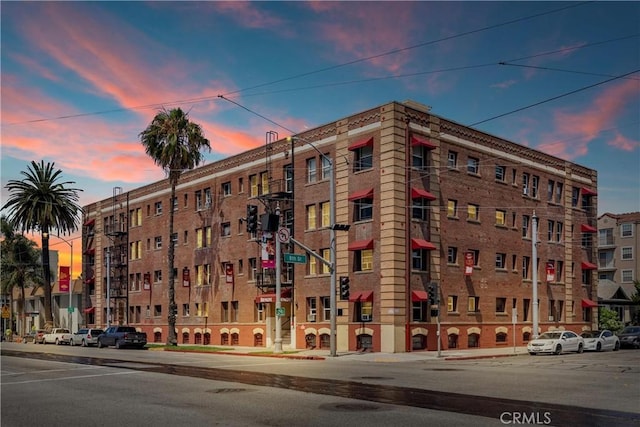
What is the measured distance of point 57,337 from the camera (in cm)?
6297

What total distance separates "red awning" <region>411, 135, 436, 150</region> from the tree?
32433 mm

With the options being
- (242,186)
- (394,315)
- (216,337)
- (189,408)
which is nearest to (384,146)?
(394,315)

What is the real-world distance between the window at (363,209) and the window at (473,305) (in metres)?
9.13

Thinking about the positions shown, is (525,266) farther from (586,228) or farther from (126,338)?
(126,338)

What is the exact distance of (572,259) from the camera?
54312 mm

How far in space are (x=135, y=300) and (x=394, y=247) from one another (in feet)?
116

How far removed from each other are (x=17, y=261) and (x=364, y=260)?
59.6 m

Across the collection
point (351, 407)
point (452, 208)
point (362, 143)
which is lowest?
point (351, 407)

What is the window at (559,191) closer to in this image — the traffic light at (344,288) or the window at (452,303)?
the window at (452,303)

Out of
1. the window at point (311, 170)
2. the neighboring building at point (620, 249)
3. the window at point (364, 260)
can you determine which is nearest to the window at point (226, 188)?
the window at point (311, 170)

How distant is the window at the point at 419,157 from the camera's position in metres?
40.9

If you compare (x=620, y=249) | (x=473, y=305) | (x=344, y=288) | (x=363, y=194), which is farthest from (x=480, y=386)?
(x=620, y=249)

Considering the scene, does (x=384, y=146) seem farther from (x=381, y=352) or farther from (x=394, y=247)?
(x=381, y=352)

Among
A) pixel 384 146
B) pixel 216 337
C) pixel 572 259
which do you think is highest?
pixel 384 146
